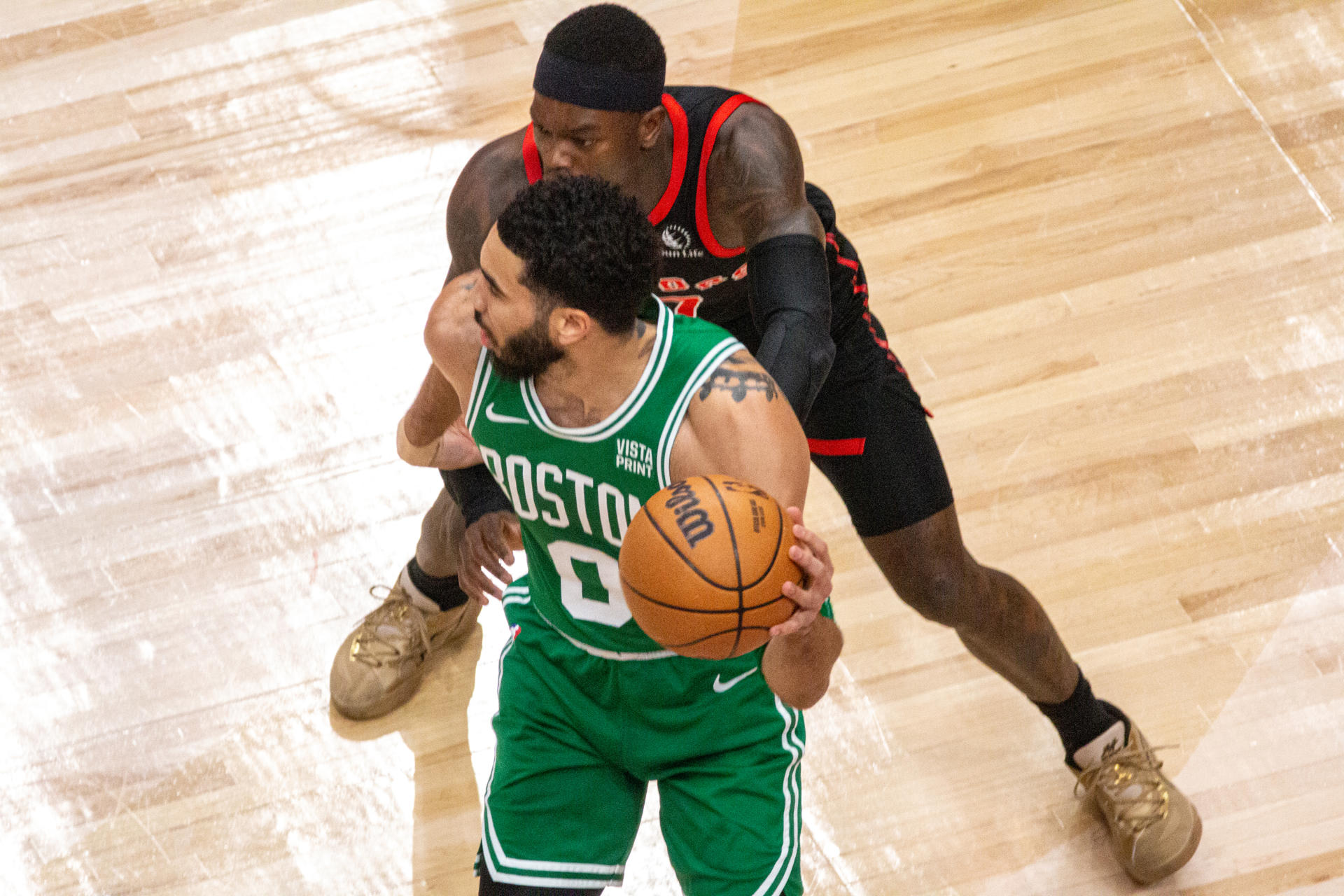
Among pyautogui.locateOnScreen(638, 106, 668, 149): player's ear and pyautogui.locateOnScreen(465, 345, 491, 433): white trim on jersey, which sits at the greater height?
pyautogui.locateOnScreen(638, 106, 668, 149): player's ear

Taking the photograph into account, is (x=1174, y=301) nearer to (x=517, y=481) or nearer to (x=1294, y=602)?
(x=1294, y=602)

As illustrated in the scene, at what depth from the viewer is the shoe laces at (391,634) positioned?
11.5 feet

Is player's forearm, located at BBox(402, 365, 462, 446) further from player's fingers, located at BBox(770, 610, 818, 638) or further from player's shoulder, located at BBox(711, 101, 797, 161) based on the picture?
A: player's fingers, located at BBox(770, 610, 818, 638)

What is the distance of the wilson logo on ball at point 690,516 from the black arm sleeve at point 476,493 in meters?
0.79

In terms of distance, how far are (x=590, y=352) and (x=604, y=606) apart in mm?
483

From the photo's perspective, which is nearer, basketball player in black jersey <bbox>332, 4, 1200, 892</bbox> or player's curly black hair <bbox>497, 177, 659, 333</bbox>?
player's curly black hair <bbox>497, 177, 659, 333</bbox>

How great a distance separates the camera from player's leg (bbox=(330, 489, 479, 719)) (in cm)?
346

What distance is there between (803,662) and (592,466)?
1.59 feet

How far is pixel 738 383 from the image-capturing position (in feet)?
7.78

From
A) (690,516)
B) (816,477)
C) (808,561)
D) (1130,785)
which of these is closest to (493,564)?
(690,516)

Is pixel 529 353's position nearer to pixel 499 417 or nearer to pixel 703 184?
pixel 499 417

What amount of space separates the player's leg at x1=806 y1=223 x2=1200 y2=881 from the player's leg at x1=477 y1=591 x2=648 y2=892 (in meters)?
0.79

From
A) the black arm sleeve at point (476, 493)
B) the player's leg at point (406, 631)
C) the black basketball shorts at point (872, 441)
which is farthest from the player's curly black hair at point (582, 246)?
the player's leg at point (406, 631)

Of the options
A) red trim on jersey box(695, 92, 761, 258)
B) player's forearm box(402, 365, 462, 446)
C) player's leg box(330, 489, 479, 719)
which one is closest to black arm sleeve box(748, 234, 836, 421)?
red trim on jersey box(695, 92, 761, 258)
